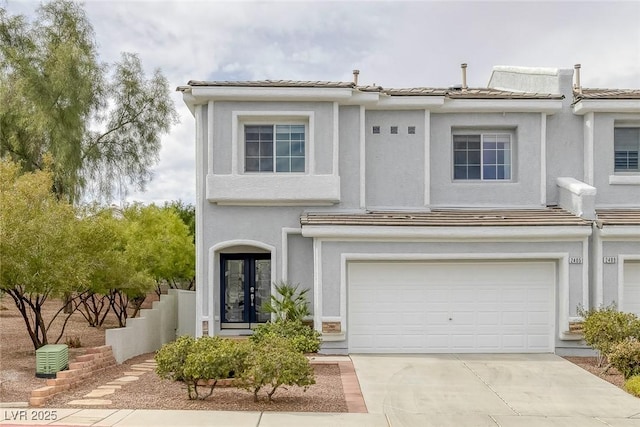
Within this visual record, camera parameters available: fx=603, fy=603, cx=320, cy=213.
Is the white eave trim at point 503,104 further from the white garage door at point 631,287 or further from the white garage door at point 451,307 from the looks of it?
the white garage door at point 631,287

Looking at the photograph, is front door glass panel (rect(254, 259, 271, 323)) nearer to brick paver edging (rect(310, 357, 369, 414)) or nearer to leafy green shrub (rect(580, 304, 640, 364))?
brick paver edging (rect(310, 357, 369, 414))

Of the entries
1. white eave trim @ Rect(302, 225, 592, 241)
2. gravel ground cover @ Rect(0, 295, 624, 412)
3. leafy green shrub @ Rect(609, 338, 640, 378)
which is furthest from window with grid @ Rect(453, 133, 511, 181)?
leafy green shrub @ Rect(609, 338, 640, 378)

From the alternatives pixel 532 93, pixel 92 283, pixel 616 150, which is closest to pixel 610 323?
pixel 616 150

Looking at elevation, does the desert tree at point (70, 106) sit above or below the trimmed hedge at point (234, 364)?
above

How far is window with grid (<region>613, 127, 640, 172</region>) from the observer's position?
56.3ft

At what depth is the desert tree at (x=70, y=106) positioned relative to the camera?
21.3m

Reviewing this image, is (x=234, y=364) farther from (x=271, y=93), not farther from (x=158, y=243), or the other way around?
(x=158, y=243)

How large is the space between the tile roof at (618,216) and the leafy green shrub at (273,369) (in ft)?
29.9

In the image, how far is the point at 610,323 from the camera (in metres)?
13.0

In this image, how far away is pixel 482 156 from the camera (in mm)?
17078

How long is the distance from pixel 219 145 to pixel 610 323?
1011 cm

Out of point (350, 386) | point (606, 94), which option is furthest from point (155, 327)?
point (606, 94)

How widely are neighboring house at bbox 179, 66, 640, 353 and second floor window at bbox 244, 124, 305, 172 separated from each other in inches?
1.5

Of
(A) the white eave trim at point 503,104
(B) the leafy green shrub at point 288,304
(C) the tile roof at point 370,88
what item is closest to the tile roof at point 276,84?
(C) the tile roof at point 370,88
